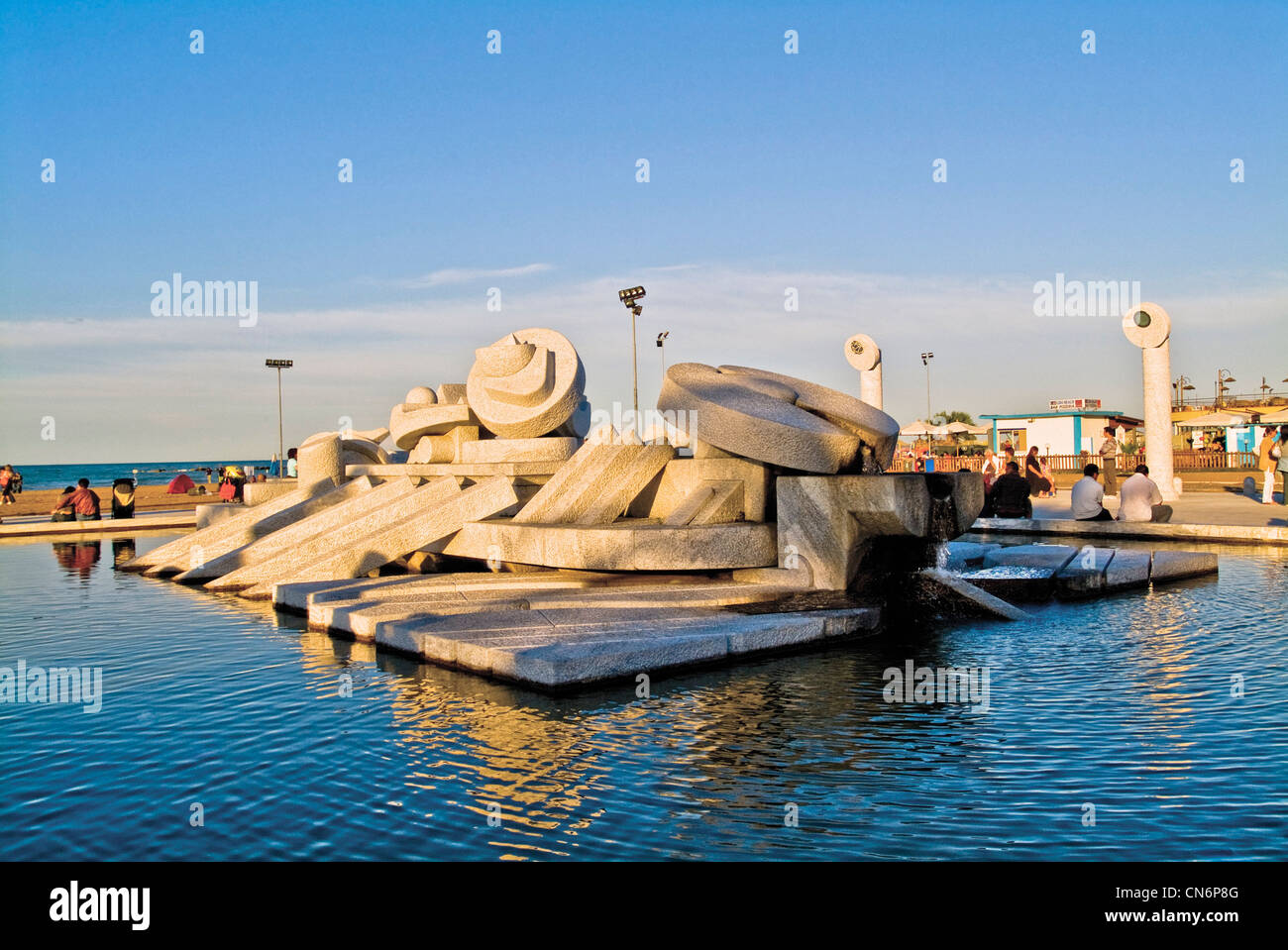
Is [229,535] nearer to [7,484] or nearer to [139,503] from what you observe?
[7,484]

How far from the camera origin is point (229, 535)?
44.3 ft

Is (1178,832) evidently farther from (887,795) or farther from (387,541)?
(387,541)

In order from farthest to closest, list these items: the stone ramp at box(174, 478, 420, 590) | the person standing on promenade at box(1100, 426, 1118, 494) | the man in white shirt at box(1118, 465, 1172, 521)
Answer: the person standing on promenade at box(1100, 426, 1118, 494), the man in white shirt at box(1118, 465, 1172, 521), the stone ramp at box(174, 478, 420, 590)

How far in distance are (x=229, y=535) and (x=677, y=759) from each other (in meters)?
10.2

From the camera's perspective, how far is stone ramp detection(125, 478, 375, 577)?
1329 cm

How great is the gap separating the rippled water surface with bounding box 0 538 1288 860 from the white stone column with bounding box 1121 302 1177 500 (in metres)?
15.7

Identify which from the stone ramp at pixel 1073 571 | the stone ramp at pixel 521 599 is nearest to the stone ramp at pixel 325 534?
the stone ramp at pixel 521 599

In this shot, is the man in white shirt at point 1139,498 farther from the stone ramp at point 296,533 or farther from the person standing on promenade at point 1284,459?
the stone ramp at point 296,533

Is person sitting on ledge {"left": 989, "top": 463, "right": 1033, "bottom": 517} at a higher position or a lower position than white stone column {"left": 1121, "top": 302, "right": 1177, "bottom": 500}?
lower

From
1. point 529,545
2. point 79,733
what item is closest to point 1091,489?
point 529,545

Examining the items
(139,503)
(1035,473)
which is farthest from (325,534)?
(139,503)

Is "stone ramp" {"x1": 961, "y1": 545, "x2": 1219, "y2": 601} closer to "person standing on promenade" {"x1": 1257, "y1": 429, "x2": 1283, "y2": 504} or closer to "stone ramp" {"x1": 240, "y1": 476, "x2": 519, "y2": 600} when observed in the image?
"stone ramp" {"x1": 240, "y1": 476, "x2": 519, "y2": 600}

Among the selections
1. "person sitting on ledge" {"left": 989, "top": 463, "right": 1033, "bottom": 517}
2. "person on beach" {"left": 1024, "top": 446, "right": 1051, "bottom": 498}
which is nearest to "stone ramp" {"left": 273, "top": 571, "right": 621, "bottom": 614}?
"person sitting on ledge" {"left": 989, "top": 463, "right": 1033, "bottom": 517}

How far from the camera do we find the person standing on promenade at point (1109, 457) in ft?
63.7
